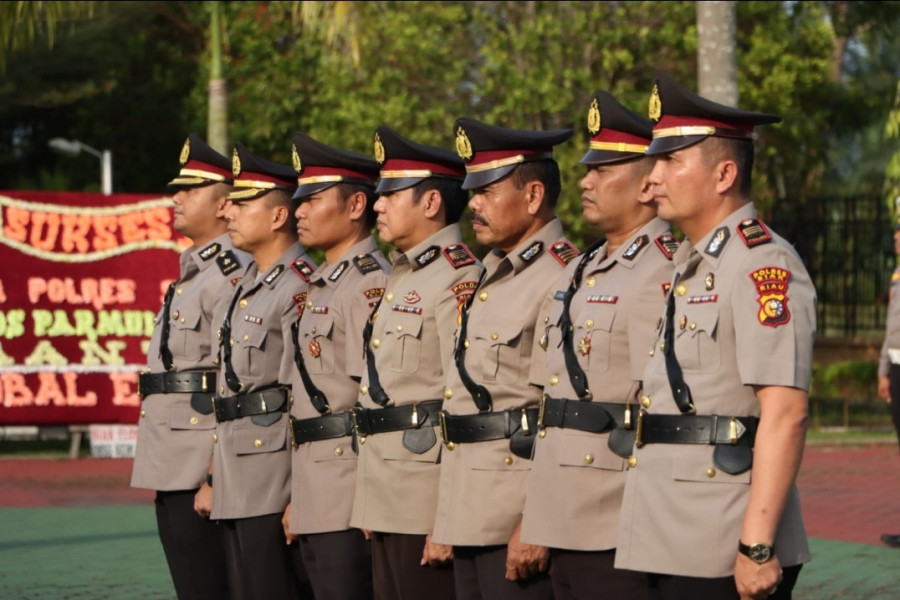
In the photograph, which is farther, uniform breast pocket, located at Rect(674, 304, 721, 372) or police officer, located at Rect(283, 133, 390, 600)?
police officer, located at Rect(283, 133, 390, 600)

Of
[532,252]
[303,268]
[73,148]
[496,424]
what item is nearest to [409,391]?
[496,424]

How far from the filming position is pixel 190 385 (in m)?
6.89

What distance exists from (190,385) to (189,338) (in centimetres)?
21

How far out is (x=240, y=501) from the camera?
20.4 ft

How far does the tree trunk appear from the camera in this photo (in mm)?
13375

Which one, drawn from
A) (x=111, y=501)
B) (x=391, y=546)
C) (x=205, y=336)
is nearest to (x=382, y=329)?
(x=391, y=546)

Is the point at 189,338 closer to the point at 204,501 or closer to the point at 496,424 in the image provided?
the point at 204,501

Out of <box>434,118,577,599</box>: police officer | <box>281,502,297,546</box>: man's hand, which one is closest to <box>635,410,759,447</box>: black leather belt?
<box>434,118,577,599</box>: police officer

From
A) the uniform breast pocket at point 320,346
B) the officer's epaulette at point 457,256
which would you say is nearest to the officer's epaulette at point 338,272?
the uniform breast pocket at point 320,346

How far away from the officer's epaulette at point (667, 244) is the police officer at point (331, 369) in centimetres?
141

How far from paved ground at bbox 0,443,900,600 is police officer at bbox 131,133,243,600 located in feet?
5.15

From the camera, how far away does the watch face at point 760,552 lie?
391cm

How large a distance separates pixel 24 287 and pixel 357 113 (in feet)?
17.0

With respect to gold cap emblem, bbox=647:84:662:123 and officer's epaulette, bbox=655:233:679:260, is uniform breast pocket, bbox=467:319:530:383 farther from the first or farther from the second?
gold cap emblem, bbox=647:84:662:123
